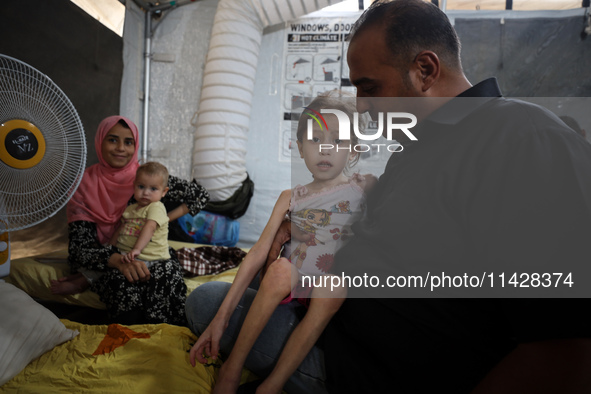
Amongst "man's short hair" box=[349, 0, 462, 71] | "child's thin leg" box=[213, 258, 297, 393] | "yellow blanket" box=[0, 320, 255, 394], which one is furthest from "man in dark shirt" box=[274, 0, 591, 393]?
"yellow blanket" box=[0, 320, 255, 394]

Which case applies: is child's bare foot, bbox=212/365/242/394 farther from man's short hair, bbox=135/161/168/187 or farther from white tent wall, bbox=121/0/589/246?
white tent wall, bbox=121/0/589/246

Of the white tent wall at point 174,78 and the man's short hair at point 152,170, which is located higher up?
the white tent wall at point 174,78

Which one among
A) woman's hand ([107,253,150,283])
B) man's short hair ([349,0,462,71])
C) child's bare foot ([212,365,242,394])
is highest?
man's short hair ([349,0,462,71])

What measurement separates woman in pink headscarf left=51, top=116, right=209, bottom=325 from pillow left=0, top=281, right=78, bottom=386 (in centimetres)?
35

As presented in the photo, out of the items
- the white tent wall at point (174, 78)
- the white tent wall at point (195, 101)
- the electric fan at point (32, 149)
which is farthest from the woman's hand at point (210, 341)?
the white tent wall at point (174, 78)

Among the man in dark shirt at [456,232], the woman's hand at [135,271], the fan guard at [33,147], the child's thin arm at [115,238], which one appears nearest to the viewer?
the man in dark shirt at [456,232]

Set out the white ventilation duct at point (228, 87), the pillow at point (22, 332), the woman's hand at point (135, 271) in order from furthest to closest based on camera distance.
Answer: the white ventilation duct at point (228, 87), the woman's hand at point (135, 271), the pillow at point (22, 332)

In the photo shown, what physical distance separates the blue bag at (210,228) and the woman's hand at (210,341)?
6.74ft

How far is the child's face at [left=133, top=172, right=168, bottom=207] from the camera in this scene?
5.71ft

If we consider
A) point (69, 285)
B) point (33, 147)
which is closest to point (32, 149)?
point (33, 147)

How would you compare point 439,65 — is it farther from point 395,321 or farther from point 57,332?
point 57,332

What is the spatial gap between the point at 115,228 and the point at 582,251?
2013mm

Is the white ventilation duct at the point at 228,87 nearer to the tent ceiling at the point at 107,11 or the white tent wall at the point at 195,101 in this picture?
the white tent wall at the point at 195,101

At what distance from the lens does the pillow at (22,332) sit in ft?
3.64
